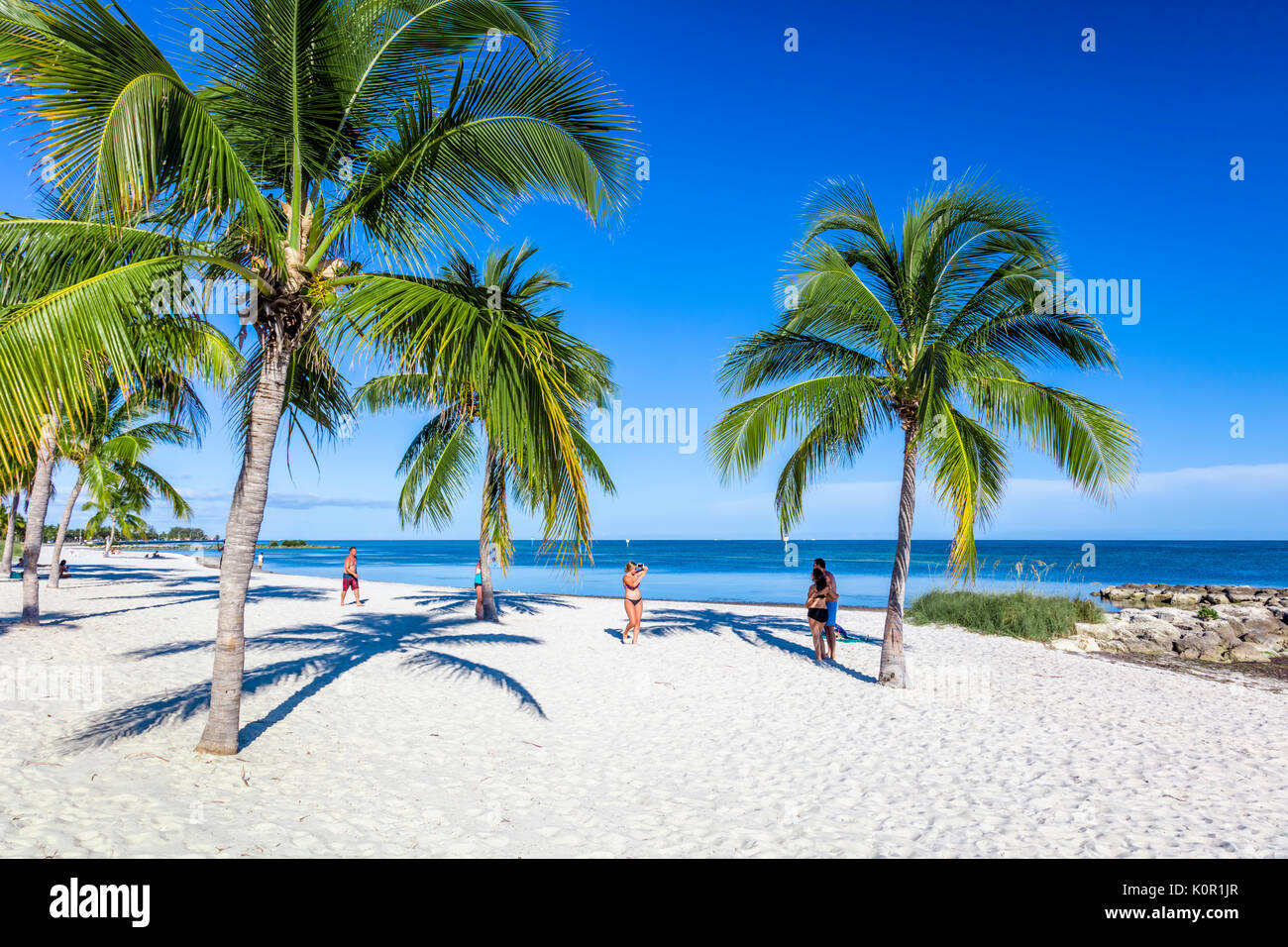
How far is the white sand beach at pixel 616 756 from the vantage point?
4.46 m

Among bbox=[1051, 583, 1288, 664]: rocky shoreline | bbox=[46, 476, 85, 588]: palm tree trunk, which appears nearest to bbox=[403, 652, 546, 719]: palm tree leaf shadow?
bbox=[1051, 583, 1288, 664]: rocky shoreline

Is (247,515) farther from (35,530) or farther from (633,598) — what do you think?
(35,530)

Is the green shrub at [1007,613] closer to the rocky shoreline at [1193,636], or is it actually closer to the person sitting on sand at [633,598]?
the rocky shoreline at [1193,636]

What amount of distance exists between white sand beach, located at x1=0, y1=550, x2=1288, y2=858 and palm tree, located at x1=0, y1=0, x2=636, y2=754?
1.24m

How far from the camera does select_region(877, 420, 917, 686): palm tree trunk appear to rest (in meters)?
9.75

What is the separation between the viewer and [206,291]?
5.51 metres

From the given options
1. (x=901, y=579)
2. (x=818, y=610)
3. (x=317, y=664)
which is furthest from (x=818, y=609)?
(x=317, y=664)

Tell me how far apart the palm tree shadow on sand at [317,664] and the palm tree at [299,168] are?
4.32 feet

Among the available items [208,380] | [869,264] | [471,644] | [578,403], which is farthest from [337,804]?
[869,264]

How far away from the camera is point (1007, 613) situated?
53.7 feet

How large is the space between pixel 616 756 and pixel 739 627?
10272 millimetres

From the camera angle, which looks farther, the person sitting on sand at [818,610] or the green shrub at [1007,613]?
the green shrub at [1007,613]

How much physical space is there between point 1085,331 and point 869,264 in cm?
306

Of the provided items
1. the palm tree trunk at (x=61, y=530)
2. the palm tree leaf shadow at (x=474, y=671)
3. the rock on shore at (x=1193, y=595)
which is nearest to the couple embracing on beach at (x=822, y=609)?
the palm tree leaf shadow at (x=474, y=671)
